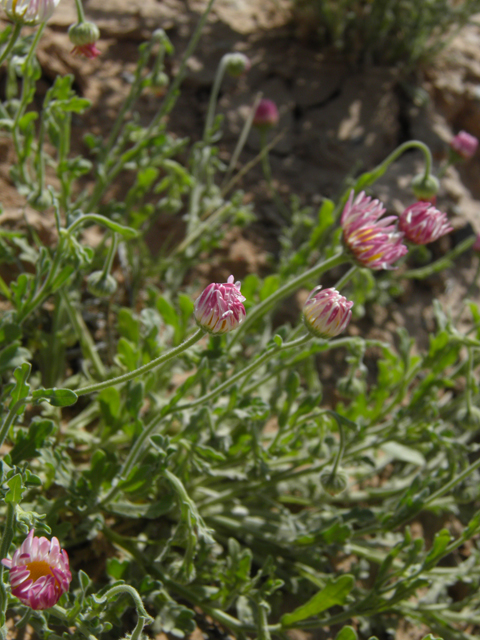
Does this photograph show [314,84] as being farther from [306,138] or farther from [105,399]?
[105,399]

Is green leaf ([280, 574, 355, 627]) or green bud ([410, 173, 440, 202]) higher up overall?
green bud ([410, 173, 440, 202])

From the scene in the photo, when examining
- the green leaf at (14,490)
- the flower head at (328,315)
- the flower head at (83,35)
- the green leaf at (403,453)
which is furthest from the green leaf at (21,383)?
the green leaf at (403,453)

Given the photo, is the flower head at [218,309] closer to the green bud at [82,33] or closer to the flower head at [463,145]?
the green bud at [82,33]

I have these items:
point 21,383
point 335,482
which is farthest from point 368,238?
point 21,383

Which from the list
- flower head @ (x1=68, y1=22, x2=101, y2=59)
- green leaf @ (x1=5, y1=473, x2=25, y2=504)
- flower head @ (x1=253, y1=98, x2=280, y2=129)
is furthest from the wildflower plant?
flower head @ (x1=253, y1=98, x2=280, y2=129)

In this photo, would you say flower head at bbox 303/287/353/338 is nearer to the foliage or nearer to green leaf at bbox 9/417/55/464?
green leaf at bbox 9/417/55/464
